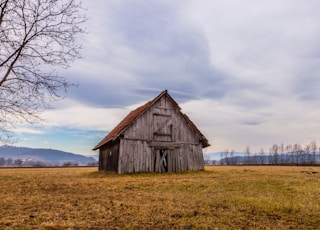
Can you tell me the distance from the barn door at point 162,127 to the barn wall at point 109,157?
3818 mm

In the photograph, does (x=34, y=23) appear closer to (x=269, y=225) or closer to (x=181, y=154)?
(x=269, y=225)

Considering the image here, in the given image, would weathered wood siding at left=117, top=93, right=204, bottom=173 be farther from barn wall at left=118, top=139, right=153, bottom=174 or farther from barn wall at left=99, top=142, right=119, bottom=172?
barn wall at left=99, top=142, right=119, bottom=172

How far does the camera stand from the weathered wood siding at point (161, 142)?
25.9m

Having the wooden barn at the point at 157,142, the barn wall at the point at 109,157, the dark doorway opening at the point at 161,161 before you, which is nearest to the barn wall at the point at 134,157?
the wooden barn at the point at 157,142

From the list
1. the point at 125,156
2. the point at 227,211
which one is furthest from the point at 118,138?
the point at 227,211

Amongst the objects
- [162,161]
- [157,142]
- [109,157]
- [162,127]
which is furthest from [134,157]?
[109,157]

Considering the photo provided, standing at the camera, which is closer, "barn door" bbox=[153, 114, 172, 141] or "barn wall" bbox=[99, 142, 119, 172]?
"barn wall" bbox=[99, 142, 119, 172]

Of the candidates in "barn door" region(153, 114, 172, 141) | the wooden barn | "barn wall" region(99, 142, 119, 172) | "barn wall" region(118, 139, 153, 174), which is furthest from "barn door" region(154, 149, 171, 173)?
"barn wall" region(99, 142, 119, 172)

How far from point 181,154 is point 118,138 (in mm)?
6518

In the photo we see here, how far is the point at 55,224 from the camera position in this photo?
647 cm

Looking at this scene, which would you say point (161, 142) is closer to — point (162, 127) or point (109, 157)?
point (162, 127)

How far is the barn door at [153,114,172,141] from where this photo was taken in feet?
90.0

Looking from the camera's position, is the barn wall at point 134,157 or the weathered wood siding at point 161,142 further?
the weathered wood siding at point 161,142

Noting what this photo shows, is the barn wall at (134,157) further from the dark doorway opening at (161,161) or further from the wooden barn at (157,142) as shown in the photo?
the dark doorway opening at (161,161)
